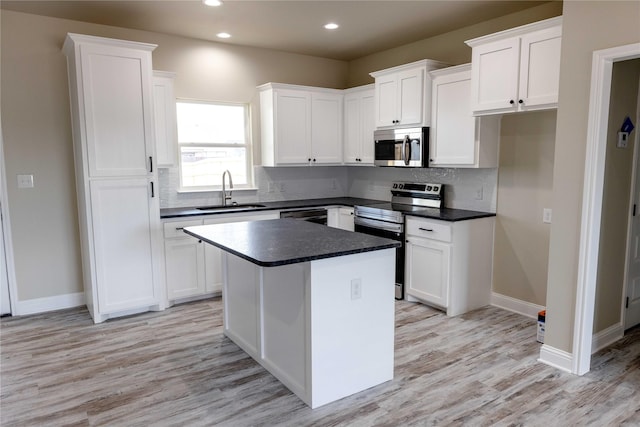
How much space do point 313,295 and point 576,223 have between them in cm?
178

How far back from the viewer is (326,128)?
538 cm

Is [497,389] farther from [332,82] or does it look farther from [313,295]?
[332,82]

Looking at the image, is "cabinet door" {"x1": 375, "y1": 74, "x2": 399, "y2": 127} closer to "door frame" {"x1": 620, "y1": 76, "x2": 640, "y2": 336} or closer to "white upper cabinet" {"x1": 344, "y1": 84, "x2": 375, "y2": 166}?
"white upper cabinet" {"x1": 344, "y1": 84, "x2": 375, "y2": 166}

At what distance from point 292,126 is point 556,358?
351cm

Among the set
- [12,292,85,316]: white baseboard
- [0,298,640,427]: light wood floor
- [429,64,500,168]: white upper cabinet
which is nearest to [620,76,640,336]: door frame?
[0,298,640,427]: light wood floor

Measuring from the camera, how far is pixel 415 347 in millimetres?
3354

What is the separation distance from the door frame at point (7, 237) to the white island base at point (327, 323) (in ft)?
8.40

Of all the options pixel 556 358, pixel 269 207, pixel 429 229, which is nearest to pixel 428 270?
pixel 429 229

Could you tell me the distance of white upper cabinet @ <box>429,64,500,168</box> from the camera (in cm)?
395

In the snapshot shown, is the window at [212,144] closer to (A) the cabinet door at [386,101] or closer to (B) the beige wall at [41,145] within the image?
(B) the beige wall at [41,145]

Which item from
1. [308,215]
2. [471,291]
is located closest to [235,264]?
[308,215]

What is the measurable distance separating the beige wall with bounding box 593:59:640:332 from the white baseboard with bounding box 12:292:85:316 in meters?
4.56

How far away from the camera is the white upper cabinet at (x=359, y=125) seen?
5121 mm

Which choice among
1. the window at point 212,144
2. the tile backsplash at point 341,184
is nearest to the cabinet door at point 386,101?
the tile backsplash at point 341,184
